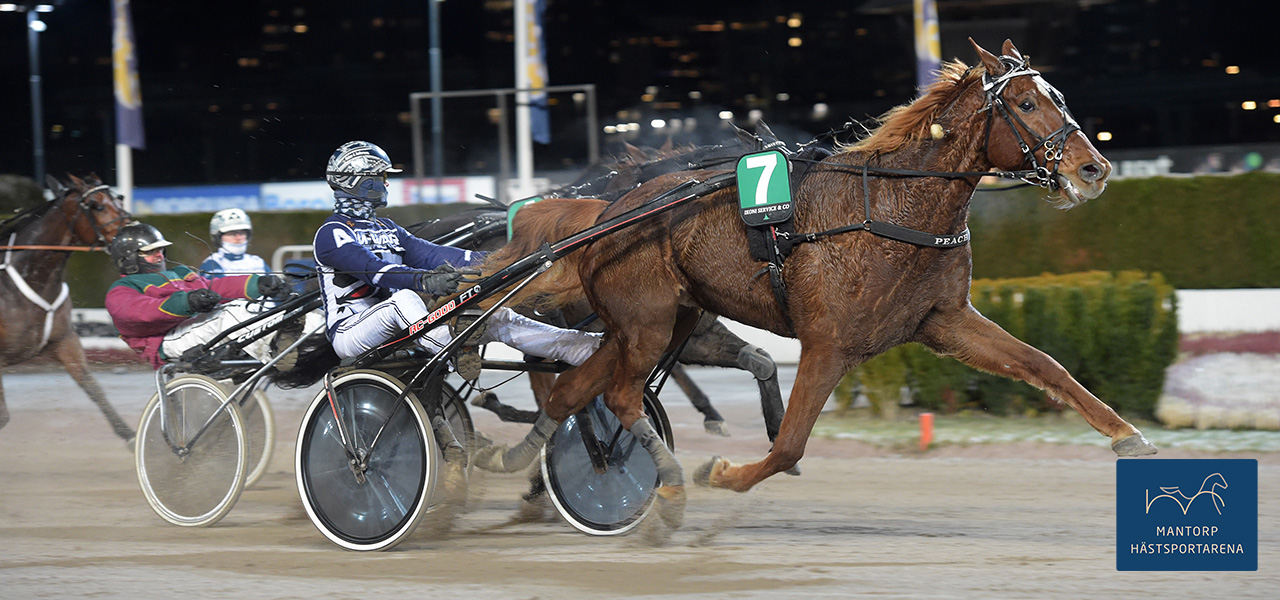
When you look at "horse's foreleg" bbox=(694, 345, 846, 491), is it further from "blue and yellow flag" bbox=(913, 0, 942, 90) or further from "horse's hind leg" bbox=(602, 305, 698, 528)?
"blue and yellow flag" bbox=(913, 0, 942, 90)

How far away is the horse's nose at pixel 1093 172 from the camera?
3904 mm

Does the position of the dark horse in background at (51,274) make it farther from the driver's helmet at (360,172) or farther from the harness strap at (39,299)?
the driver's helmet at (360,172)

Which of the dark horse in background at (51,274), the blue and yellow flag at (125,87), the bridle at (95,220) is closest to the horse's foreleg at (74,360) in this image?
the dark horse in background at (51,274)

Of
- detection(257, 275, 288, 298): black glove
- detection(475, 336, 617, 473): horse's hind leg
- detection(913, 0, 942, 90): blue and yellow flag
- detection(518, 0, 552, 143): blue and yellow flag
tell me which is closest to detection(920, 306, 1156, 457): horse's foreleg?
detection(475, 336, 617, 473): horse's hind leg

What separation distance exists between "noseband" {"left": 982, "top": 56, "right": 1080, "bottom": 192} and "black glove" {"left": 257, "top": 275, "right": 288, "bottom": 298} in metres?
3.05

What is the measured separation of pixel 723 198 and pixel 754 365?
97 centimetres

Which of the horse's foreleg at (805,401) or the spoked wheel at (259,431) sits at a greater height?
the horse's foreleg at (805,401)

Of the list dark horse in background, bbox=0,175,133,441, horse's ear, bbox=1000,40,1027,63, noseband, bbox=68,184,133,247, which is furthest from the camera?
noseband, bbox=68,184,133,247

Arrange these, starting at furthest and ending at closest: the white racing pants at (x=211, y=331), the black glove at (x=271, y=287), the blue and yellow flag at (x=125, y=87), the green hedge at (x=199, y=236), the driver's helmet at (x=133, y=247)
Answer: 1. the blue and yellow flag at (x=125, y=87)
2. the green hedge at (x=199, y=236)
3. the driver's helmet at (x=133, y=247)
4. the white racing pants at (x=211, y=331)
5. the black glove at (x=271, y=287)

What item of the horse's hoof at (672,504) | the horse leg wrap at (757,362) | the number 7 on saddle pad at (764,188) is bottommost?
the horse's hoof at (672,504)

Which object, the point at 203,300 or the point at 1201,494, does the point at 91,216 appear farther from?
the point at 1201,494

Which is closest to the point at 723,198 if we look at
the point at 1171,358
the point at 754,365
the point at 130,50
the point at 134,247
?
the point at 754,365

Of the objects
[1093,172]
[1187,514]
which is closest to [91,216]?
[1093,172]

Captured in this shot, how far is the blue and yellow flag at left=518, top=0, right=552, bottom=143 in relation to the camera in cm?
1289
